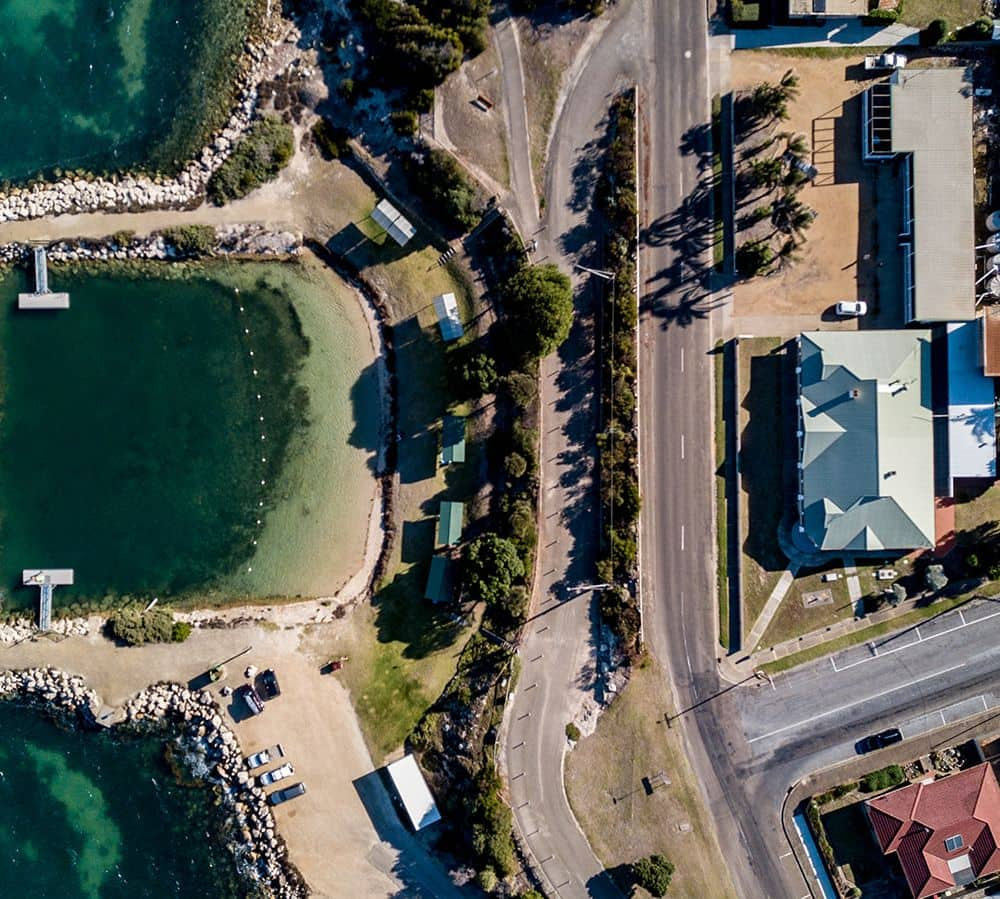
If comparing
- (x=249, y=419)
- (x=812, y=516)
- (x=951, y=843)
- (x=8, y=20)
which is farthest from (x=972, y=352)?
(x=8, y=20)

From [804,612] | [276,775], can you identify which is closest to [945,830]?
[804,612]

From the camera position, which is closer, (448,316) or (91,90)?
(448,316)

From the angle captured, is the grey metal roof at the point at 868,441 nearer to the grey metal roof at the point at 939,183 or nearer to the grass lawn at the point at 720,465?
the grey metal roof at the point at 939,183

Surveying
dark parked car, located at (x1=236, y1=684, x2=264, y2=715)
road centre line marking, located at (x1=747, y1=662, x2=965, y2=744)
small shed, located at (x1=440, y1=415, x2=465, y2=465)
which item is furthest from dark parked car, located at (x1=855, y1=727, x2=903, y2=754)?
dark parked car, located at (x1=236, y1=684, x2=264, y2=715)

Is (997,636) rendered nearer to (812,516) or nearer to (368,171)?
(812,516)

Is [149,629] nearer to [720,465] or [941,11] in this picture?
[720,465]

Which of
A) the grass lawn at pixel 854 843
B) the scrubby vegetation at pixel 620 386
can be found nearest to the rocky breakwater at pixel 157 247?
the scrubby vegetation at pixel 620 386

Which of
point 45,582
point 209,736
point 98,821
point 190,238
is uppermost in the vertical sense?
point 190,238
